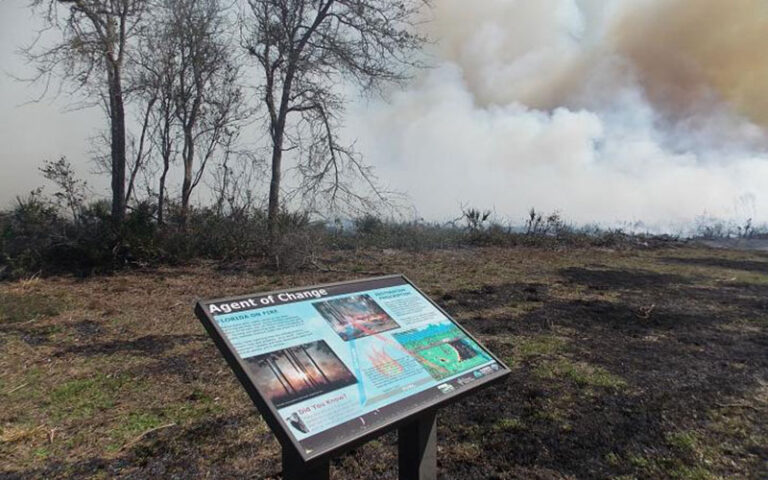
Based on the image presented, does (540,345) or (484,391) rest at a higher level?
(540,345)

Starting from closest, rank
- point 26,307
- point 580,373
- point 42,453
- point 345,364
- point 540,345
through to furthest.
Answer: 1. point 345,364
2. point 42,453
3. point 580,373
4. point 540,345
5. point 26,307

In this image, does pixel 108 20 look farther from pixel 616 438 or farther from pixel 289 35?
pixel 616 438

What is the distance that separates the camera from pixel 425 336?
215cm

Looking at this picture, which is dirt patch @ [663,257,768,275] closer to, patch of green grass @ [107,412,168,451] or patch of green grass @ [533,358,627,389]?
patch of green grass @ [533,358,627,389]

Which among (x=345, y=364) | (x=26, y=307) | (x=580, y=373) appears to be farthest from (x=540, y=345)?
(x=26, y=307)

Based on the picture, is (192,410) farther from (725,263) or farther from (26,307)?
(725,263)

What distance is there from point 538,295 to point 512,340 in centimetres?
217

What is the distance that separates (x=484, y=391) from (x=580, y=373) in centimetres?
86

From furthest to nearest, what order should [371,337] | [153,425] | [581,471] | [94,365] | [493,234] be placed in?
[493,234] → [94,365] → [153,425] → [581,471] → [371,337]

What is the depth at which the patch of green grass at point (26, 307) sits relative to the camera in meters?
5.44

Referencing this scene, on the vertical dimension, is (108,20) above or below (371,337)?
above

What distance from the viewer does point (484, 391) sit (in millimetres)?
3467

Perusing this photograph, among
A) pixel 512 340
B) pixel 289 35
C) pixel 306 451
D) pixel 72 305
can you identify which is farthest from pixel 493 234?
pixel 306 451

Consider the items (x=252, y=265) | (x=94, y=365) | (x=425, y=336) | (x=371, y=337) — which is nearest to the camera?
(x=371, y=337)
